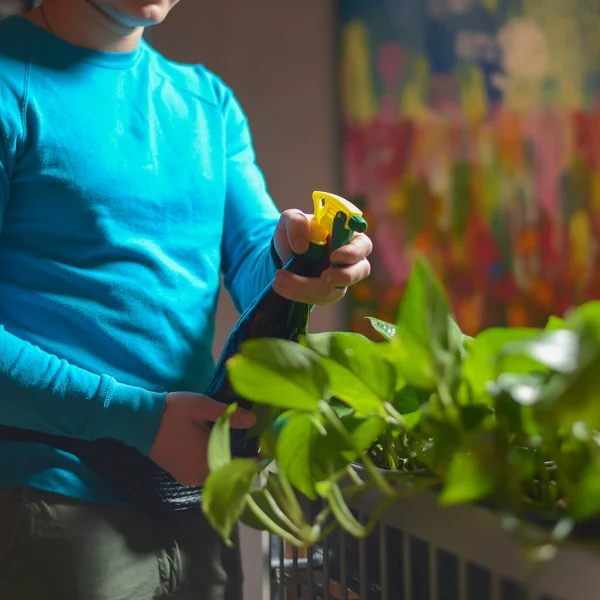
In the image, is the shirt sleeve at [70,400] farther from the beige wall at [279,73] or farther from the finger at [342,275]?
the beige wall at [279,73]

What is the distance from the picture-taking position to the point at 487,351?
12.6 inches

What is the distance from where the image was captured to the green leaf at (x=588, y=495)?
28cm

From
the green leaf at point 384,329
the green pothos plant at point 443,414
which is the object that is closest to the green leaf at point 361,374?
the green pothos plant at point 443,414

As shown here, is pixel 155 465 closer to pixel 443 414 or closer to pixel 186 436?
pixel 186 436

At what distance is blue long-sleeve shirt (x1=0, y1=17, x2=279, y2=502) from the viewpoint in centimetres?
56

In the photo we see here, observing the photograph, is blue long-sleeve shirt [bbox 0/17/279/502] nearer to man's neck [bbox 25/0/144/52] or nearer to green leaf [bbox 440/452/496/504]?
man's neck [bbox 25/0/144/52]

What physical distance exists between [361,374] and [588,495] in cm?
11

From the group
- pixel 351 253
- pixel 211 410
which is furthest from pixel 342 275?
pixel 211 410

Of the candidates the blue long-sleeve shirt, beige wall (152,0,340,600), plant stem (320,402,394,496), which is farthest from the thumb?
beige wall (152,0,340,600)

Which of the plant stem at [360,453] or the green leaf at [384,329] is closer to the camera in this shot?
the plant stem at [360,453]

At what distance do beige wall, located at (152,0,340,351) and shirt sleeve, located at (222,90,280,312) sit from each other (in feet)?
3.80

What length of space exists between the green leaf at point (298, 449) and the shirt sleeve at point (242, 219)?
32 cm

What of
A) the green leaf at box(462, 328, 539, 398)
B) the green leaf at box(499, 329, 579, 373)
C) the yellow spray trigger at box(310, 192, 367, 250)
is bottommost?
the yellow spray trigger at box(310, 192, 367, 250)

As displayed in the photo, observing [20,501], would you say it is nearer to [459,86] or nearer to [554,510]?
[554,510]
